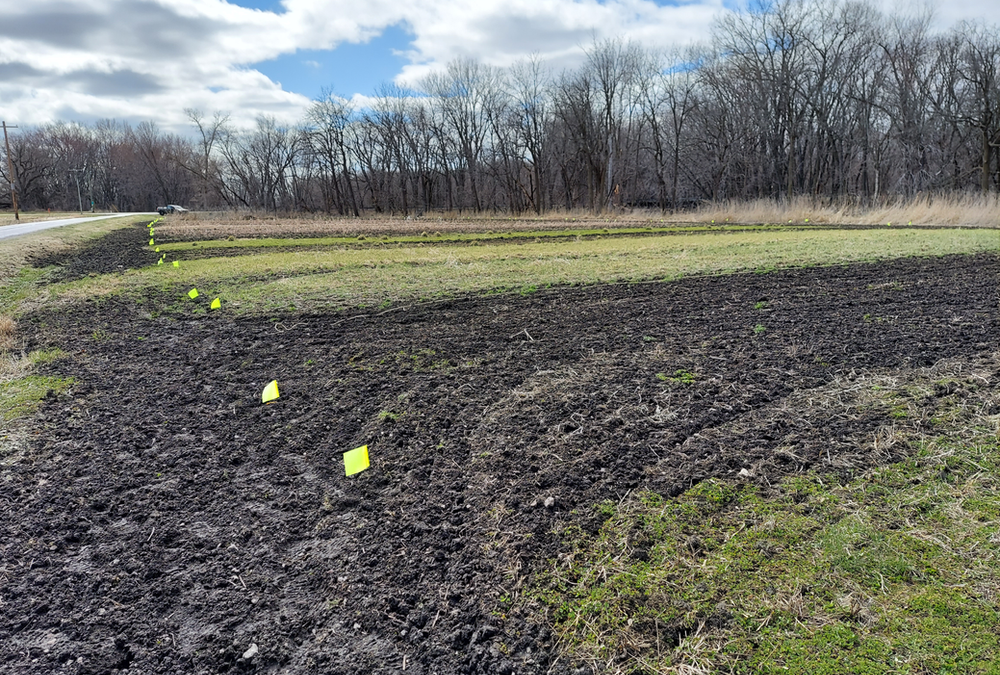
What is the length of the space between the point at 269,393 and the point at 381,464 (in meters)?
1.38

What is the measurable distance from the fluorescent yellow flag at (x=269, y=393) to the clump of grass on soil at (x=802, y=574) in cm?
247

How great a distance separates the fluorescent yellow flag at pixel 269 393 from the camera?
3.98m

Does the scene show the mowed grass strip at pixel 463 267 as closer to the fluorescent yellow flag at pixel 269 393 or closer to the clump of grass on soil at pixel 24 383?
the clump of grass on soil at pixel 24 383

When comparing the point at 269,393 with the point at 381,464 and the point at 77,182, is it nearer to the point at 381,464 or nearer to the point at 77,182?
the point at 381,464

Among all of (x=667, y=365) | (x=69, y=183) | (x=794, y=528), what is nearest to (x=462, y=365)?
(x=667, y=365)

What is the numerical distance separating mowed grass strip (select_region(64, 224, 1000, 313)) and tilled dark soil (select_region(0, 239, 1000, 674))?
2.06m

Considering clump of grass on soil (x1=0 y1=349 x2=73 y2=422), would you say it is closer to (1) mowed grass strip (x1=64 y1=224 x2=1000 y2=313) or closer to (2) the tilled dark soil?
(2) the tilled dark soil

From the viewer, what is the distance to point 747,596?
6.13 feet

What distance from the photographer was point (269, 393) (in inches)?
158

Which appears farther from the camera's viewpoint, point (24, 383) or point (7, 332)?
point (7, 332)

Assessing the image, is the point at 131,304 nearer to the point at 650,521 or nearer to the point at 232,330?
the point at 232,330

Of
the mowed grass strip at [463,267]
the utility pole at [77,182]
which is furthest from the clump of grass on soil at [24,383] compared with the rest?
the utility pole at [77,182]

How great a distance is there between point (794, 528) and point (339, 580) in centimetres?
164

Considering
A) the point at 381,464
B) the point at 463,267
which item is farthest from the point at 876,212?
the point at 381,464
